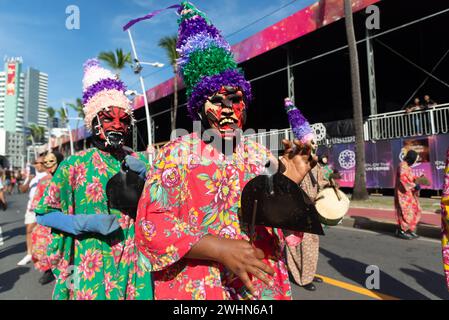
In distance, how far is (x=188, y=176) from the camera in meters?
1.28

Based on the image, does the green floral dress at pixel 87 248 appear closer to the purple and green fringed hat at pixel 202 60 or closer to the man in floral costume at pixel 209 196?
the man in floral costume at pixel 209 196

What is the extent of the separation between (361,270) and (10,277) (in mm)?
4875

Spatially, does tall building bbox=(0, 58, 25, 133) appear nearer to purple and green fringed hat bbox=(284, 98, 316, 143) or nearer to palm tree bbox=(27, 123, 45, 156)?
palm tree bbox=(27, 123, 45, 156)

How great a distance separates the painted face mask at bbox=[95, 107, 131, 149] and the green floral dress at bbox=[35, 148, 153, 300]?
21 cm

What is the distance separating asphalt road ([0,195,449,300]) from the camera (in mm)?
3543

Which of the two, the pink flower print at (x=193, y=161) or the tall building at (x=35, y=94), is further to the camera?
the tall building at (x=35, y=94)

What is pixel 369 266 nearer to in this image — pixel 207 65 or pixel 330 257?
pixel 330 257

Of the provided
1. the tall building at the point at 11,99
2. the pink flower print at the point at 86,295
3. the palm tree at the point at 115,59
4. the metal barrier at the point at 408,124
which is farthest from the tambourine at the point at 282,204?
the tall building at the point at 11,99

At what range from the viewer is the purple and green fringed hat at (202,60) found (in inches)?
55.0

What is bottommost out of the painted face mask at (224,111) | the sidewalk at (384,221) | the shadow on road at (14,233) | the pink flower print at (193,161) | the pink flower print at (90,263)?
the shadow on road at (14,233)

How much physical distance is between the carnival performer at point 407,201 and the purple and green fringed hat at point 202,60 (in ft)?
18.8

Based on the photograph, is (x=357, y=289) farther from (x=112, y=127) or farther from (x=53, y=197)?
(x=53, y=197)

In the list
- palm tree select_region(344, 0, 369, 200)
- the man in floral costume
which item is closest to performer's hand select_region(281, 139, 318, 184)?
the man in floral costume

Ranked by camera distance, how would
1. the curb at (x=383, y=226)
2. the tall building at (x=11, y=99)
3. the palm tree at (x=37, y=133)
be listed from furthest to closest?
the tall building at (x=11, y=99) < the palm tree at (x=37, y=133) < the curb at (x=383, y=226)
